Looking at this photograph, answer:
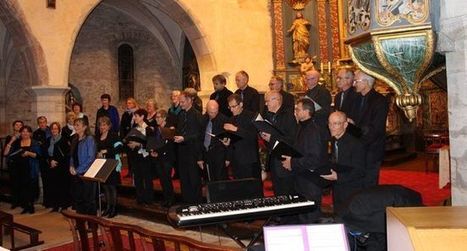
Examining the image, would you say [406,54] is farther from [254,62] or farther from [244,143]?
[254,62]

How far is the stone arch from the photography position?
8.55 meters

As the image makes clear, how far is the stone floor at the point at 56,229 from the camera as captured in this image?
5668 mm

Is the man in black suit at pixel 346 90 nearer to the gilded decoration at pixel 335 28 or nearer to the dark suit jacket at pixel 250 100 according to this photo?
the dark suit jacket at pixel 250 100

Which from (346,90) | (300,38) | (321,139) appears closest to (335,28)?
(300,38)

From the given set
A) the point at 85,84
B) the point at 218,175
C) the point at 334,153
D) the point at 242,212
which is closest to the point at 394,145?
the point at 218,175

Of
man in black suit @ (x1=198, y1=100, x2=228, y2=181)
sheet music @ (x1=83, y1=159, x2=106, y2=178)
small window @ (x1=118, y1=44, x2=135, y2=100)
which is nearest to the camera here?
sheet music @ (x1=83, y1=159, x2=106, y2=178)

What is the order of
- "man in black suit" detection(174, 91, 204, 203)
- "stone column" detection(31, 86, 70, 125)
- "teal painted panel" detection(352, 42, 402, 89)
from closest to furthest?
"teal painted panel" detection(352, 42, 402, 89)
"man in black suit" detection(174, 91, 204, 203)
"stone column" detection(31, 86, 70, 125)

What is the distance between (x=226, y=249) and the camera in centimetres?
222

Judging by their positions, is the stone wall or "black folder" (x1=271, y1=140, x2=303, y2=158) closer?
"black folder" (x1=271, y1=140, x2=303, y2=158)

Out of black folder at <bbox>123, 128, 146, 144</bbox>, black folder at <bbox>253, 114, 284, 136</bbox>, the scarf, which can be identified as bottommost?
the scarf

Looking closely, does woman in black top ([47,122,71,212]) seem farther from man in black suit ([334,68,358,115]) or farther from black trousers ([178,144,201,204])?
man in black suit ([334,68,358,115])

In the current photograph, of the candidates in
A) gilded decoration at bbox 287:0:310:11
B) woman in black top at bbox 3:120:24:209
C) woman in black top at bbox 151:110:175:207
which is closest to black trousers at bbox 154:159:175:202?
woman in black top at bbox 151:110:175:207

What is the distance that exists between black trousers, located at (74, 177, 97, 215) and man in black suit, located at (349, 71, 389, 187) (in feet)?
12.3

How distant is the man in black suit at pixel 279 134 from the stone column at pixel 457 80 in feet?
6.09
